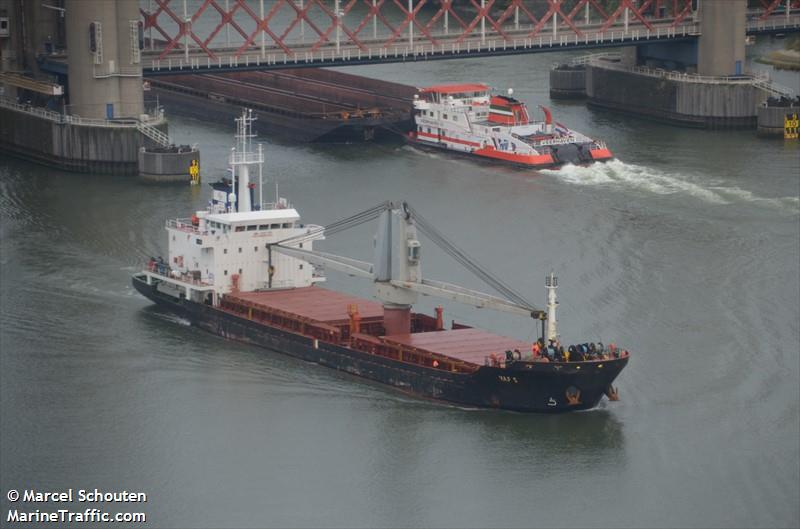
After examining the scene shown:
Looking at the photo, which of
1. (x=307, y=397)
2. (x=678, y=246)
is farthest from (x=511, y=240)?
(x=307, y=397)

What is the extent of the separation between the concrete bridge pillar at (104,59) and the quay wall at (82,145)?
1012 millimetres

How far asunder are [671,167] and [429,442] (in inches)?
1176

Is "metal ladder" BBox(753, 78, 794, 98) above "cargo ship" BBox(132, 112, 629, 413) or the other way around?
above

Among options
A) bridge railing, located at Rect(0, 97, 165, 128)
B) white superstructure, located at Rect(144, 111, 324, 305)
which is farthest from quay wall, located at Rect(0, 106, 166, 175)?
white superstructure, located at Rect(144, 111, 324, 305)

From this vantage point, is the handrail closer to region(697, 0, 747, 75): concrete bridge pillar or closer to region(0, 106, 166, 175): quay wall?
region(697, 0, 747, 75): concrete bridge pillar

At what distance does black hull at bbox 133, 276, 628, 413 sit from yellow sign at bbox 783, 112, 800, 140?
33.4 meters

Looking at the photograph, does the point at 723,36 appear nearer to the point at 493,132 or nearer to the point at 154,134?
the point at 493,132

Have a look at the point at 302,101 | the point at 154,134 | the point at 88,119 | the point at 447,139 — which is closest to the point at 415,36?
the point at 302,101

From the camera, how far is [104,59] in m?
71.7

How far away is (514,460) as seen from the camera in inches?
1674

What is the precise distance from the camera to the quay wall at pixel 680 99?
265 ft

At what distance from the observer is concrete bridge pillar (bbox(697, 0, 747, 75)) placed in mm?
82625

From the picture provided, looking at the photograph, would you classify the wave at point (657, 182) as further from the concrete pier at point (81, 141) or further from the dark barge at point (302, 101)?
the concrete pier at point (81, 141)

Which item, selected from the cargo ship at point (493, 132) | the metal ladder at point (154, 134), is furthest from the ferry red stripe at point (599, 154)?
the metal ladder at point (154, 134)
